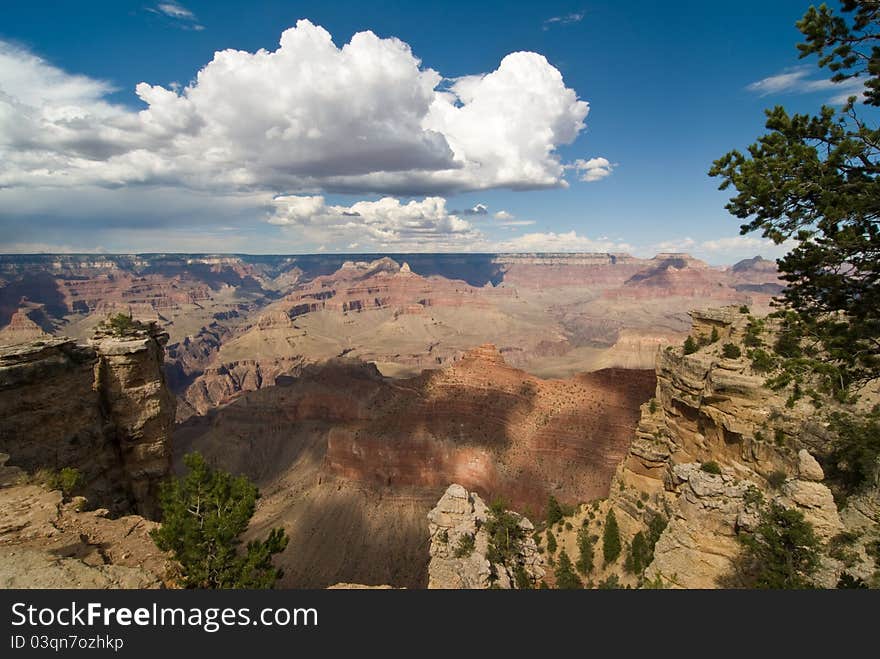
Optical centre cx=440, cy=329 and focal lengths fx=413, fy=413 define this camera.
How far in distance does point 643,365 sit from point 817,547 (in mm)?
133925

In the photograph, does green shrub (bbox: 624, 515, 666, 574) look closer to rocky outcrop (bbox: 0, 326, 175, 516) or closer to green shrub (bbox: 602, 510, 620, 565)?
green shrub (bbox: 602, 510, 620, 565)

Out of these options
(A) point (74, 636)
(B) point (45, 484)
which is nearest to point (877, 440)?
(A) point (74, 636)

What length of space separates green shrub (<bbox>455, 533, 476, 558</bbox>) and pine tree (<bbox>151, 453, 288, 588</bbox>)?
12.9 m

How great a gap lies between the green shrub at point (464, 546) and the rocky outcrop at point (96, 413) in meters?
19.0

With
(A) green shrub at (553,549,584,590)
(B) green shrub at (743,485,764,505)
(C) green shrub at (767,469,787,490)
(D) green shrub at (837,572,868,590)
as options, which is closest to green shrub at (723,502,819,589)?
(D) green shrub at (837,572,868,590)

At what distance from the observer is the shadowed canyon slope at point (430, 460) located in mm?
46250

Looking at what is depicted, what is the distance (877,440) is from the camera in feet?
45.2

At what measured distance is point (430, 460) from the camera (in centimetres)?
5466

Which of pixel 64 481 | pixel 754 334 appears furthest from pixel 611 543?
pixel 64 481

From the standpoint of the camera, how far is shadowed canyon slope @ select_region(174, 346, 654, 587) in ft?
152

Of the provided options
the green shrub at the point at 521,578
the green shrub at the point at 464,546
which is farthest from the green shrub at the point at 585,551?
the green shrub at the point at 464,546

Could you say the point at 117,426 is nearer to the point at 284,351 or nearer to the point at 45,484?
the point at 45,484

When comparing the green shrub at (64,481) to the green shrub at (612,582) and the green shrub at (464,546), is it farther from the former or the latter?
the green shrub at (612,582)

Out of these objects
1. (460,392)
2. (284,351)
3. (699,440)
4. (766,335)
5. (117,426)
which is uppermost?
(766,335)
